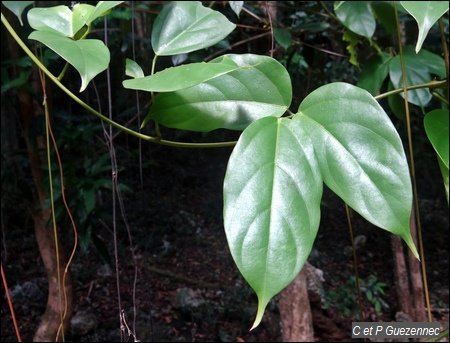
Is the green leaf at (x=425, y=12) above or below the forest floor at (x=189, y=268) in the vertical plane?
above

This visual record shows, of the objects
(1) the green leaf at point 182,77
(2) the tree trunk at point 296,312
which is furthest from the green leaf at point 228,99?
(2) the tree trunk at point 296,312

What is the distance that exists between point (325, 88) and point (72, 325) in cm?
138

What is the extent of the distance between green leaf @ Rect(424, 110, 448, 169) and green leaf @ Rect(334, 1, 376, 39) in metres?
0.35

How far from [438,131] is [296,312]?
0.82 meters

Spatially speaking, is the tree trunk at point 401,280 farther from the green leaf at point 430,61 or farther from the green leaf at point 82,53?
the green leaf at point 82,53

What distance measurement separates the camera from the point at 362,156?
0.97 ft

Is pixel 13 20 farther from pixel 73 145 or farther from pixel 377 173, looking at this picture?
pixel 377 173

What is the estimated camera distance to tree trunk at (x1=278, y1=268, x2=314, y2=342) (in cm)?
107

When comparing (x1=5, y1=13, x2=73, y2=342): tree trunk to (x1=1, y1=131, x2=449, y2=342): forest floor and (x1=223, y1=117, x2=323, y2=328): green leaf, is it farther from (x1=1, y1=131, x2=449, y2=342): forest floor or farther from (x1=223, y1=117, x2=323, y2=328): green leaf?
(x1=223, y1=117, x2=323, y2=328): green leaf

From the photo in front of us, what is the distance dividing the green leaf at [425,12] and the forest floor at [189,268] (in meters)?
1.10

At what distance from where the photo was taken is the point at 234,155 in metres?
0.28

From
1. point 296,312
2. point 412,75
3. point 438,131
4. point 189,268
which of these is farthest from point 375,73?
point 189,268

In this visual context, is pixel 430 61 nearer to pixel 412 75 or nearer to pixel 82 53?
pixel 412 75

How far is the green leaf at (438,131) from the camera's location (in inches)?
13.7
